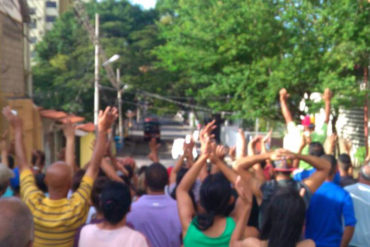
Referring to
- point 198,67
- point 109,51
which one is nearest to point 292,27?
point 198,67

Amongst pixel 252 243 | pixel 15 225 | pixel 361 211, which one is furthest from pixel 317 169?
pixel 15 225

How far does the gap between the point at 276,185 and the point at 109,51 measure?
1290 inches

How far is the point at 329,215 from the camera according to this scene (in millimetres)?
4875

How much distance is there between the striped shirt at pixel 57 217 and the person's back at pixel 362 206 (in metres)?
2.78

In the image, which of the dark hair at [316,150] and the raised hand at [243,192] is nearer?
the raised hand at [243,192]

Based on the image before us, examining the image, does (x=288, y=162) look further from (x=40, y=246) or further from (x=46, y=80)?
(x=46, y=80)

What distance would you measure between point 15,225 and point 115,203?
1.36 m

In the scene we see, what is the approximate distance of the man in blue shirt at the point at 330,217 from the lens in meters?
4.87

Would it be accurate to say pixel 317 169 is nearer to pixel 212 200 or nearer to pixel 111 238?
pixel 212 200

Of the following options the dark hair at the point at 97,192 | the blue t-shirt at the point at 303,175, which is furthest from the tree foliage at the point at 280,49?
the dark hair at the point at 97,192

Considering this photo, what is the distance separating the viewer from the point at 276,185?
456cm

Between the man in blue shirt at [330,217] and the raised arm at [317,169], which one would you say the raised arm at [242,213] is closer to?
the raised arm at [317,169]

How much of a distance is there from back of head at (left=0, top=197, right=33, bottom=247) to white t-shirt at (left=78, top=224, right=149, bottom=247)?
3.94 ft

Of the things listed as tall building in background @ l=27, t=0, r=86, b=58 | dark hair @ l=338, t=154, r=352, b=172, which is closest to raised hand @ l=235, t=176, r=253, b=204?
dark hair @ l=338, t=154, r=352, b=172
